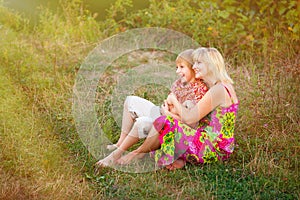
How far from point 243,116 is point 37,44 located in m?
3.02

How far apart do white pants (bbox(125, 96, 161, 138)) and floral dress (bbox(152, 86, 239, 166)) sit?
17 cm

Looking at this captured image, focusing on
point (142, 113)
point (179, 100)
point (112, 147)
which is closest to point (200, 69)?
point (179, 100)

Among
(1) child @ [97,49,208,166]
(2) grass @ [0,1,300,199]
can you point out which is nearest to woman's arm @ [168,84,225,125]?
(1) child @ [97,49,208,166]

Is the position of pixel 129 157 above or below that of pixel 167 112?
below

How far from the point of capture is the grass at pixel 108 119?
3551 mm

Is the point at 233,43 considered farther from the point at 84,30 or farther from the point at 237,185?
the point at 237,185

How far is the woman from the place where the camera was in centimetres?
374

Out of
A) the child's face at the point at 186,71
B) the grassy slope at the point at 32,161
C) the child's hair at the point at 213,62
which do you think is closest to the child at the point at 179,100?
the child's face at the point at 186,71

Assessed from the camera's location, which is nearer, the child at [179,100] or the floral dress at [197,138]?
the floral dress at [197,138]

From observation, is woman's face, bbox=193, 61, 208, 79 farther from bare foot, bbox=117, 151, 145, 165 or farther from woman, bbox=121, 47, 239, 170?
bare foot, bbox=117, 151, 145, 165

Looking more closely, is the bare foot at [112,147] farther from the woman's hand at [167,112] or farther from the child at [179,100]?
the woman's hand at [167,112]

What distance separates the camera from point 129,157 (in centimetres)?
395

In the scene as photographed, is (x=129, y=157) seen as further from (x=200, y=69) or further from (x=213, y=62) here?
(x=213, y=62)

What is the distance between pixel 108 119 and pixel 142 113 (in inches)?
21.3
